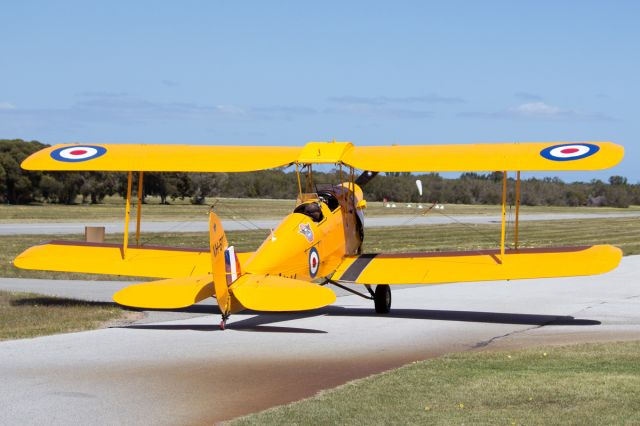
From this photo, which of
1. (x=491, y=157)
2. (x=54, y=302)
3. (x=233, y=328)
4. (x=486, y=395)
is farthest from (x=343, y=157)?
(x=486, y=395)

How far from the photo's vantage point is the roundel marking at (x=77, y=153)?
52.4 feet

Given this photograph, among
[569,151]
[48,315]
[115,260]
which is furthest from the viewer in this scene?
[115,260]

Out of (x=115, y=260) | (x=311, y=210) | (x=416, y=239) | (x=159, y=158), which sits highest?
(x=159, y=158)

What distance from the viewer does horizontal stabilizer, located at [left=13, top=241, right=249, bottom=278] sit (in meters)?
15.8

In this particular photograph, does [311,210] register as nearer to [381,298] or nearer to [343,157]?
[343,157]

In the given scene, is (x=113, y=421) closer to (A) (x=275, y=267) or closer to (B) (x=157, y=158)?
(A) (x=275, y=267)

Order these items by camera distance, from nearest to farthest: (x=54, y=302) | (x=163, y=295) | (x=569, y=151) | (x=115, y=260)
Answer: (x=163, y=295), (x=569, y=151), (x=115, y=260), (x=54, y=302)

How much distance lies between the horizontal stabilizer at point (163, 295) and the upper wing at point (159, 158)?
8.99 feet

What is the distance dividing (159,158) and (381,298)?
4285mm

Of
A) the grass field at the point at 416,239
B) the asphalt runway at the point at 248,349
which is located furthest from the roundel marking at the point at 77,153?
the grass field at the point at 416,239

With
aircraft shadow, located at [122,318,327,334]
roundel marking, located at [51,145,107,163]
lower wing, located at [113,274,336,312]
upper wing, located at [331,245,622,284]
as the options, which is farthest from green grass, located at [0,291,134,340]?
upper wing, located at [331,245,622,284]

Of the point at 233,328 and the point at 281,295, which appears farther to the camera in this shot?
the point at 233,328

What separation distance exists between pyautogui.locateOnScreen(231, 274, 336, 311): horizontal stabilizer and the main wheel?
4.07 meters

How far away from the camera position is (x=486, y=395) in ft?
30.8
